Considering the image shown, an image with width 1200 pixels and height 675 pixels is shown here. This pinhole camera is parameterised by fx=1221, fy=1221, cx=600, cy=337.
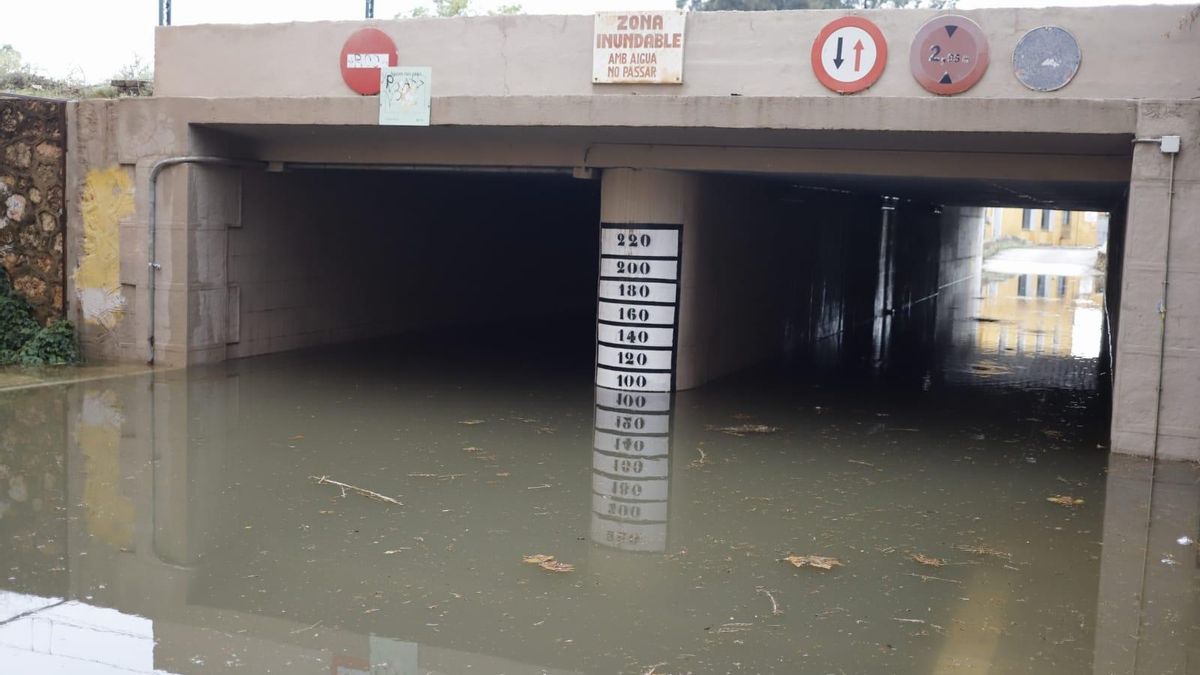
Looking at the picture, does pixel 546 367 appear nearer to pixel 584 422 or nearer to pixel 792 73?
pixel 584 422

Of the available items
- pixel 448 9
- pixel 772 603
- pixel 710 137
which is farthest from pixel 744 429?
pixel 448 9

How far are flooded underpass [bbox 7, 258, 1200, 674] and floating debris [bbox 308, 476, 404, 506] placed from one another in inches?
1.3

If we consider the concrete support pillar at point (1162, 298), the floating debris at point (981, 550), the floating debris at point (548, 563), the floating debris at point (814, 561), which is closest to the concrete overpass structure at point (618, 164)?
the concrete support pillar at point (1162, 298)

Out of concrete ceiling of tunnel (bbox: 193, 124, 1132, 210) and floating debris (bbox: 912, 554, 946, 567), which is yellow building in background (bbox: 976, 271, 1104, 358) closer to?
concrete ceiling of tunnel (bbox: 193, 124, 1132, 210)

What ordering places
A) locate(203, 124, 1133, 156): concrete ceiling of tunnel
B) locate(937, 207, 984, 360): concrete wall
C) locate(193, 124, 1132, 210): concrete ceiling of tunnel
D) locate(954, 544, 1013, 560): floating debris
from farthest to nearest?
locate(937, 207, 984, 360): concrete wall, locate(193, 124, 1132, 210): concrete ceiling of tunnel, locate(203, 124, 1133, 156): concrete ceiling of tunnel, locate(954, 544, 1013, 560): floating debris

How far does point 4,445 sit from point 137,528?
3057 millimetres

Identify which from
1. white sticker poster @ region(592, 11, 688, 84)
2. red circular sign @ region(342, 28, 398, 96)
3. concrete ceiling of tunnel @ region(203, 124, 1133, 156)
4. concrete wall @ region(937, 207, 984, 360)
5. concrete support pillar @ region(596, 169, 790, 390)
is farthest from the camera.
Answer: concrete wall @ region(937, 207, 984, 360)

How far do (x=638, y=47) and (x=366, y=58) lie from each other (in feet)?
10.3

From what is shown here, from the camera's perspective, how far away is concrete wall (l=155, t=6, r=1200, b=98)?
36.2 ft

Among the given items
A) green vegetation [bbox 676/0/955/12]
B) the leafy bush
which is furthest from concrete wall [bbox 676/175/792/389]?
green vegetation [bbox 676/0/955/12]

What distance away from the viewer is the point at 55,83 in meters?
17.5

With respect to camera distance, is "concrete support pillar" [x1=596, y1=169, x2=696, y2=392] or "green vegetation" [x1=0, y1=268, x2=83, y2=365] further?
"green vegetation" [x1=0, y1=268, x2=83, y2=365]

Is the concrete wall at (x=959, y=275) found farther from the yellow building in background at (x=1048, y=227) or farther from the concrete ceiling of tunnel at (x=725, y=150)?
the yellow building in background at (x=1048, y=227)

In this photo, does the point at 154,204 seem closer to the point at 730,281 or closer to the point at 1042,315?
the point at 730,281
